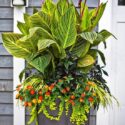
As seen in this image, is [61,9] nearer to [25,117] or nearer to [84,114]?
[84,114]

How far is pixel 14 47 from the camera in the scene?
10.4ft

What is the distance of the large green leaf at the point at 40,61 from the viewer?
295 cm

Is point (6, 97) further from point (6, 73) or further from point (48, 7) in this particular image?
point (48, 7)

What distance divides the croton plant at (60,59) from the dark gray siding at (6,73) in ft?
2.31

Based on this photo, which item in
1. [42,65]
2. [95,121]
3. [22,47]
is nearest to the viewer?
[42,65]

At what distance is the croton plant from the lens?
2963mm

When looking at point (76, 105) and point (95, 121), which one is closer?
point (76, 105)

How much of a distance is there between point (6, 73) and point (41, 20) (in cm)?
106

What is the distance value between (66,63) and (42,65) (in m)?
0.20

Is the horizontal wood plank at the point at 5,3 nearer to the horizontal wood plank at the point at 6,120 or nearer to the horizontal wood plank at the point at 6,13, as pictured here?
the horizontal wood plank at the point at 6,13

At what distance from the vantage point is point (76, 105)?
296cm

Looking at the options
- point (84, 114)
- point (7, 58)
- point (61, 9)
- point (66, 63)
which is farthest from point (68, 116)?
point (7, 58)

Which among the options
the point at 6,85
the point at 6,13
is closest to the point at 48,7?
the point at 6,13

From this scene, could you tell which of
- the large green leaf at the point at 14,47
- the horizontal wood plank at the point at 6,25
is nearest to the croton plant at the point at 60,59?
the large green leaf at the point at 14,47
